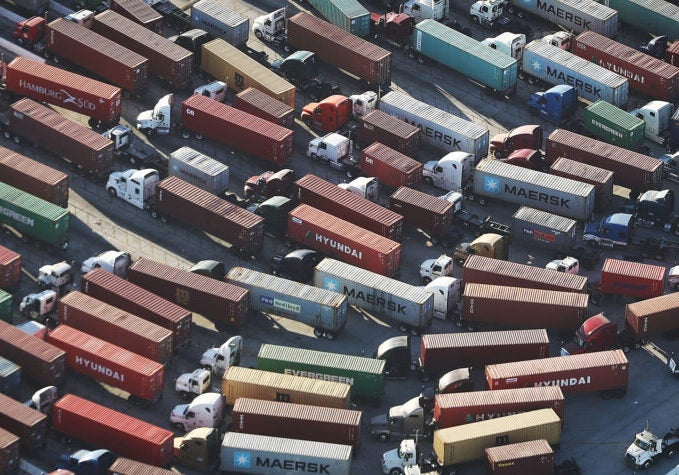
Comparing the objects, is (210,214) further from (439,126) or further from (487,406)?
(487,406)

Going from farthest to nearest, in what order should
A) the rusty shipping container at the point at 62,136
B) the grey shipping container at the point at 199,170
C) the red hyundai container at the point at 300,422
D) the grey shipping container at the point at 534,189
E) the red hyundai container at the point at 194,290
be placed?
1. the rusty shipping container at the point at 62,136
2. the grey shipping container at the point at 199,170
3. the grey shipping container at the point at 534,189
4. the red hyundai container at the point at 194,290
5. the red hyundai container at the point at 300,422

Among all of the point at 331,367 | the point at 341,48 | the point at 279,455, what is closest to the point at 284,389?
the point at 331,367

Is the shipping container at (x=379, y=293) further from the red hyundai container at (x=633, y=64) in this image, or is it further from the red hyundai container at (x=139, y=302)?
the red hyundai container at (x=633, y=64)

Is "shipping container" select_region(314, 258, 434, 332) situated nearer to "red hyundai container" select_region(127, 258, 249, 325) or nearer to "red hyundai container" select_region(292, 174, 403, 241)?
"red hyundai container" select_region(292, 174, 403, 241)

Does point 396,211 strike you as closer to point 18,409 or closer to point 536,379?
point 536,379

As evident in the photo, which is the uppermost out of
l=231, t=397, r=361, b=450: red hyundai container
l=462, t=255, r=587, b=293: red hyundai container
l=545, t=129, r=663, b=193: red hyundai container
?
l=545, t=129, r=663, b=193: red hyundai container

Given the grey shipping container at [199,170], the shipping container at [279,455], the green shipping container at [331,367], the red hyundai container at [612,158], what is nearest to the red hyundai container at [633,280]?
the red hyundai container at [612,158]

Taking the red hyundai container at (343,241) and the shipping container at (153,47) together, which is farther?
the shipping container at (153,47)

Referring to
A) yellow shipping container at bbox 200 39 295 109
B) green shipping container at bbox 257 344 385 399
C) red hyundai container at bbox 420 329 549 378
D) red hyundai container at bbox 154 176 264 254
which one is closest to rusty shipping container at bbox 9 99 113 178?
red hyundai container at bbox 154 176 264 254
